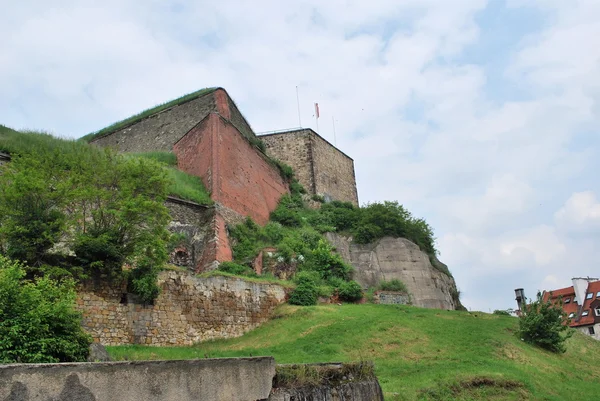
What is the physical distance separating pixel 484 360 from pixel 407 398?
439 centimetres

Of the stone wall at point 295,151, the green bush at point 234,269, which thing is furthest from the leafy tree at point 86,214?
the stone wall at point 295,151

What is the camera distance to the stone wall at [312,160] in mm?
37969

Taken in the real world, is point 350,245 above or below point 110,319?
above

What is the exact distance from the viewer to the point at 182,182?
80.7 feet

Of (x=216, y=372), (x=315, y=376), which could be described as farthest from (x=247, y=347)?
(x=216, y=372)

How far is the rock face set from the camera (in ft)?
87.3

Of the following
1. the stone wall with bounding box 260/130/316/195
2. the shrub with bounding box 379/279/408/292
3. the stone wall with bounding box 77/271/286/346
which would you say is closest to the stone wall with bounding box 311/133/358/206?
the stone wall with bounding box 260/130/316/195

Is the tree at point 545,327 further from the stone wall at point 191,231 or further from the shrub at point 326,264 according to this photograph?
the stone wall at point 191,231

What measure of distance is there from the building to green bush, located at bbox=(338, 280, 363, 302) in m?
27.7

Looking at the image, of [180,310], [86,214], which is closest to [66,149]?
[86,214]

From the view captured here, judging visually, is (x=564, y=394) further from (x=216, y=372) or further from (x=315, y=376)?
(x=216, y=372)

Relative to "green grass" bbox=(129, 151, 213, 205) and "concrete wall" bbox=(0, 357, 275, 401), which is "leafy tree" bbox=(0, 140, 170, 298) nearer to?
"green grass" bbox=(129, 151, 213, 205)

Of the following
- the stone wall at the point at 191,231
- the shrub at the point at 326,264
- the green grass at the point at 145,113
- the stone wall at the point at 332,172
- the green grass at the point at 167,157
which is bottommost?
the shrub at the point at 326,264

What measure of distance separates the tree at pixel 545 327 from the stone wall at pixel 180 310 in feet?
29.6
